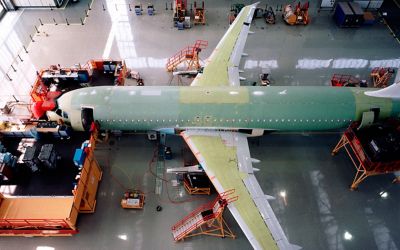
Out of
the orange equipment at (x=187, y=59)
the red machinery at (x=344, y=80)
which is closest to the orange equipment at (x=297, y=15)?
the red machinery at (x=344, y=80)

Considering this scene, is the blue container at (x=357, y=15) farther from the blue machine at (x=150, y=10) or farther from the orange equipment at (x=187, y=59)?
the blue machine at (x=150, y=10)

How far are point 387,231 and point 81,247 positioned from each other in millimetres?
19433

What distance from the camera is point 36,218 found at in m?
18.8

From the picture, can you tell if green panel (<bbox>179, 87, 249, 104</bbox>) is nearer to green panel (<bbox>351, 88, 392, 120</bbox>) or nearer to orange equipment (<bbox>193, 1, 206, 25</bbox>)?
green panel (<bbox>351, 88, 392, 120</bbox>)

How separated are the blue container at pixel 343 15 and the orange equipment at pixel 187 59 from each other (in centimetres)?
1531

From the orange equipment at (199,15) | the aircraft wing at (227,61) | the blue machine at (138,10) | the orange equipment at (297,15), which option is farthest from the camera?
the blue machine at (138,10)

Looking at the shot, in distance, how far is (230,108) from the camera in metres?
21.8

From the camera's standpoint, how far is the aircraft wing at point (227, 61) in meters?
25.7

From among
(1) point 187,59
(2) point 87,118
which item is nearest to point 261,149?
(1) point 187,59

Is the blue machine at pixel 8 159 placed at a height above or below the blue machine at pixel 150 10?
below

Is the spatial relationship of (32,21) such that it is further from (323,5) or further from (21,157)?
(323,5)

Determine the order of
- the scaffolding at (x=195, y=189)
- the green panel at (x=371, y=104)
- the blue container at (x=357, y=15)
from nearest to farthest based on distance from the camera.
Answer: the scaffolding at (x=195, y=189) → the green panel at (x=371, y=104) → the blue container at (x=357, y=15)

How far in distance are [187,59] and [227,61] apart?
15.2ft

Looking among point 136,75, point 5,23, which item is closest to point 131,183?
point 136,75
